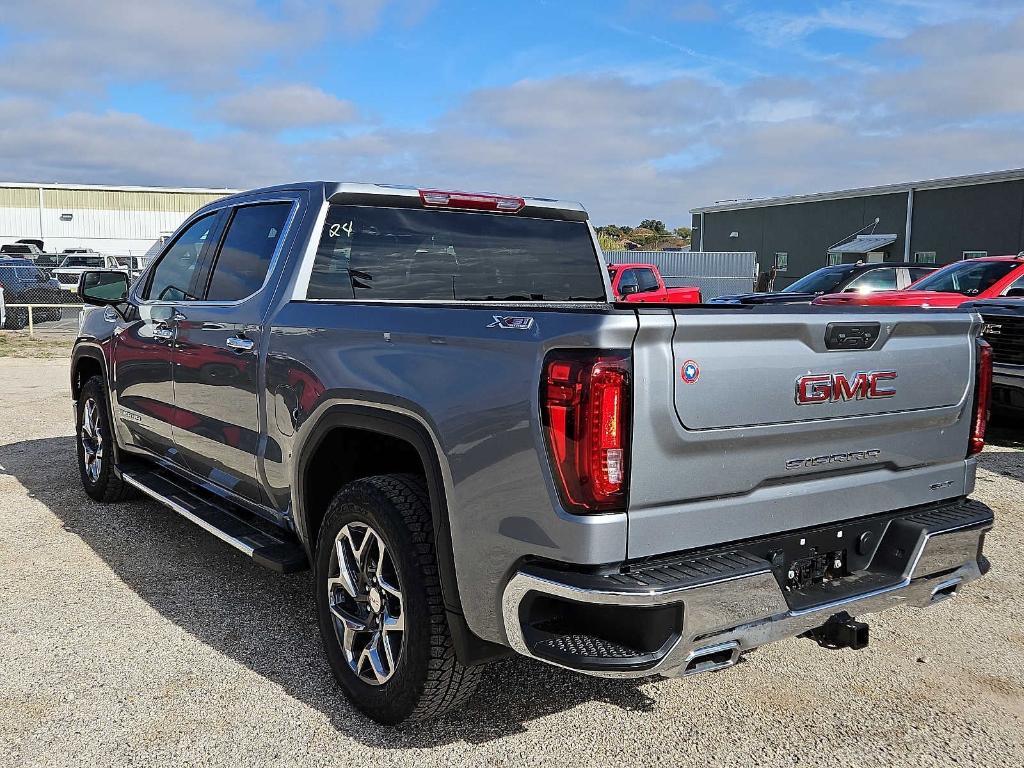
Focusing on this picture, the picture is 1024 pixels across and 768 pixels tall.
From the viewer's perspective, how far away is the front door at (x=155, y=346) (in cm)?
488

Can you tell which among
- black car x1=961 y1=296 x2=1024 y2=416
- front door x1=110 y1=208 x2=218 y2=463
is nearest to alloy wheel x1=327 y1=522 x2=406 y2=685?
front door x1=110 y1=208 x2=218 y2=463

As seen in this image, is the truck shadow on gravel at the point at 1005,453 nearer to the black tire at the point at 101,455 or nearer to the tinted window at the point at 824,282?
the tinted window at the point at 824,282

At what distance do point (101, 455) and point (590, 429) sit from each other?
4.61m

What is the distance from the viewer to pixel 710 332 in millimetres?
2652

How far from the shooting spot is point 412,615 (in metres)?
3.04

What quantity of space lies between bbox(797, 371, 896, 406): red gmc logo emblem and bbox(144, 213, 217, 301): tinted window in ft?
10.6

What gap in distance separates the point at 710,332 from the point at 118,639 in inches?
117

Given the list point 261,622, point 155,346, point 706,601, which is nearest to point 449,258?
point 155,346

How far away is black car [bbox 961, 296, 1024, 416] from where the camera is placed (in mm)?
8219

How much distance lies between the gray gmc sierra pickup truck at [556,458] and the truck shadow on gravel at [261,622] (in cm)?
20

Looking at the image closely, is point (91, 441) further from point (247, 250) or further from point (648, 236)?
point (648, 236)

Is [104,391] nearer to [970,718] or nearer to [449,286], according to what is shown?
[449,286]

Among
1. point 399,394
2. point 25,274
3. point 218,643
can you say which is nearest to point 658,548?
point 399,394

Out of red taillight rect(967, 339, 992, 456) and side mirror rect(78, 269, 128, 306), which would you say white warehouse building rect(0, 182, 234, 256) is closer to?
side mirror rect(78, 269, 128, 306)
